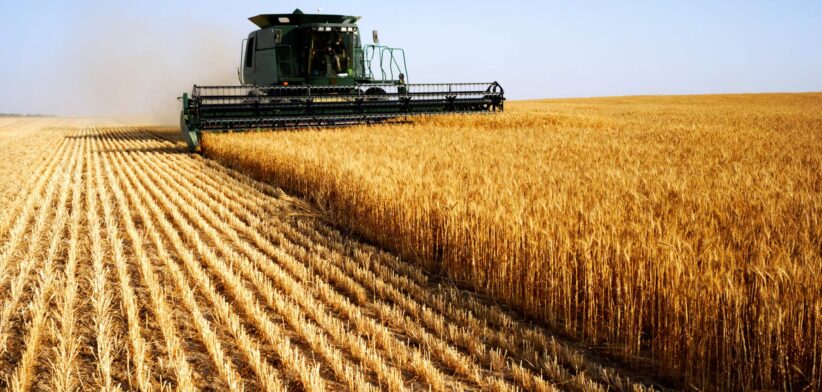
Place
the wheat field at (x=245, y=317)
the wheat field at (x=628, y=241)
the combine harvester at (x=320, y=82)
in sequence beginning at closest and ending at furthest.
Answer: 1. the wheat field at (x=628, y=241)
2. the wheat field at (x=245, y=317)
3. the combine harvester at (x=320, y=82)

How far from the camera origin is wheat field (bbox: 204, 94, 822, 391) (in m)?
2.88

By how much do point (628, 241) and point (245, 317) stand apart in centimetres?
235

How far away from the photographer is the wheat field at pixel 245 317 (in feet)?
10.7

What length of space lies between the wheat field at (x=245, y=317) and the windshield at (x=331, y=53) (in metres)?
9.14

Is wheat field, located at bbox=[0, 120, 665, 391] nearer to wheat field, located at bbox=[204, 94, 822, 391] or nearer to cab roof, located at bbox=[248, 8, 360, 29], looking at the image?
wheat field, located at bbox=[204, 94, 822, 391]

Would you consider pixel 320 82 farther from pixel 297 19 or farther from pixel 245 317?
pixel 245 317

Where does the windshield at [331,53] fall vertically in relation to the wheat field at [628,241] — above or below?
above

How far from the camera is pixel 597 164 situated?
822cm

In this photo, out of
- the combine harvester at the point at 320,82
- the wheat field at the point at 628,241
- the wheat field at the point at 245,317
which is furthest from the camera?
the combine harvester at the point at 320,82

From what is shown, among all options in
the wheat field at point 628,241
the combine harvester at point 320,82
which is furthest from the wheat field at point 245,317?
the combine harvester at point 320,82

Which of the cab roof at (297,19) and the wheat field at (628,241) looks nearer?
the wheat field at (628,241)

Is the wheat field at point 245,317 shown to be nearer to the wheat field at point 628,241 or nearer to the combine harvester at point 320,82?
the wheat field at point 628,241

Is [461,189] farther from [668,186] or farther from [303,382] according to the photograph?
[303,382]

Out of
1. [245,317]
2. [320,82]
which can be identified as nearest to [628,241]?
[245,317]
